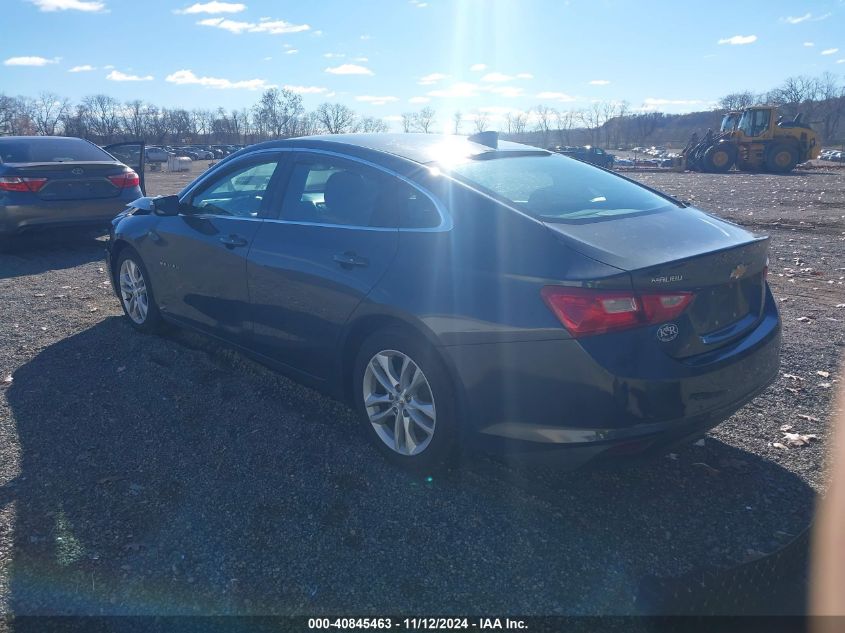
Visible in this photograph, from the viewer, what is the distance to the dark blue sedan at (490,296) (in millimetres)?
2705

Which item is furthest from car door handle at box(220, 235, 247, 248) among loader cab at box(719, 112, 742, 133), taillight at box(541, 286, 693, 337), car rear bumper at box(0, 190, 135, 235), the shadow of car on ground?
loader cab at box(719, 112, 742, 133)

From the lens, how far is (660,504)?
317cm

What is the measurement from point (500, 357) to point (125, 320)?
14.4ft

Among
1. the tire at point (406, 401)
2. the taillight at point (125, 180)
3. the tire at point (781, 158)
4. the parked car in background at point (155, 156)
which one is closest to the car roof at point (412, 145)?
the tire at point (406, 401)

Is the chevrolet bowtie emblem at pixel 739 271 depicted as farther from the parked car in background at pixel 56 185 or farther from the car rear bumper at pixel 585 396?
the parked car in background at pixel 56 185

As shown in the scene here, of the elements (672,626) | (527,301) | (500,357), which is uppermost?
(527,301)

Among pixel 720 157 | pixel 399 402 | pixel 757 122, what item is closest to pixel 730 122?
pixel 757 122

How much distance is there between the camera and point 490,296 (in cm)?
291

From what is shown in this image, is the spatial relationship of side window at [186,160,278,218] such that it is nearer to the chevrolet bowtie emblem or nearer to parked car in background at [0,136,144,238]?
the chevrolet bowtie emblem

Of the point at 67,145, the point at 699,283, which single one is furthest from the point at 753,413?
the point at 67,145

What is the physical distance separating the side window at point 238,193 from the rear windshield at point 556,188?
1.44 m

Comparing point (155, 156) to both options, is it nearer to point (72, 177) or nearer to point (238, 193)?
point (72, 177)

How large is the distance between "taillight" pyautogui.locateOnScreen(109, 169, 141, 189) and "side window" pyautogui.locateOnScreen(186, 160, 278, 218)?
5.17 meters

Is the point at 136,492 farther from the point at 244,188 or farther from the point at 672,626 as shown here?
the point at 672,626
